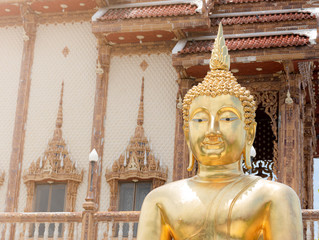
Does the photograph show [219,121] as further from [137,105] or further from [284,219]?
[137,105]

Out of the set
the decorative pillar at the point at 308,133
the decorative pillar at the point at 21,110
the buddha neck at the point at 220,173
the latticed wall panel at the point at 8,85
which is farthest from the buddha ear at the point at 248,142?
the latticed wall panel at the point at 8,85

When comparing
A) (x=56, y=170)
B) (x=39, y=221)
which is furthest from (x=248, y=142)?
(x=56, y=170)

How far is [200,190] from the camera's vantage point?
4.54 meters

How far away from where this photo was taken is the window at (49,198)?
37.5 ft

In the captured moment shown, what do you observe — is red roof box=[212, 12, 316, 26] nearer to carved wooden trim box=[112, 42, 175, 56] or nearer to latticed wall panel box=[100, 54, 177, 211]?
carved wooden trim box=[112, 42, 175, 56]

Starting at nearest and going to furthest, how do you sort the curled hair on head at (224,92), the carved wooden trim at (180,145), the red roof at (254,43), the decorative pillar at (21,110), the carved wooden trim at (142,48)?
the curled hair on head at (224,92) < the red roof at (254,43) < the carved wooden trim at (180,145) < the decorative pillar at (21,110) < the carved wooden trim at (142,48)

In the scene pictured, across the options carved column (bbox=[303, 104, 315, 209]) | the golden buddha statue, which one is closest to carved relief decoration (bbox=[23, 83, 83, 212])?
carved column (bbox=[303, 104, 315, 209])

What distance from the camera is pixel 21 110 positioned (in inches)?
471

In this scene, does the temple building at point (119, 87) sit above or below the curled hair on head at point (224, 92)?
above

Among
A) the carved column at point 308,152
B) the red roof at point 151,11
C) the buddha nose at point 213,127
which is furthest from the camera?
the carved column at point 308,152

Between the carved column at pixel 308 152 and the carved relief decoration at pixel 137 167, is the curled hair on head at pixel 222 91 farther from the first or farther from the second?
the carved column at pixel 308 152

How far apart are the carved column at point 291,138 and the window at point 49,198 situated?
3.71 meters

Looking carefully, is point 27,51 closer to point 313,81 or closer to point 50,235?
point 50,235

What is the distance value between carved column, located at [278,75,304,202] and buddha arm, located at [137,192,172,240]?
6187 mm
